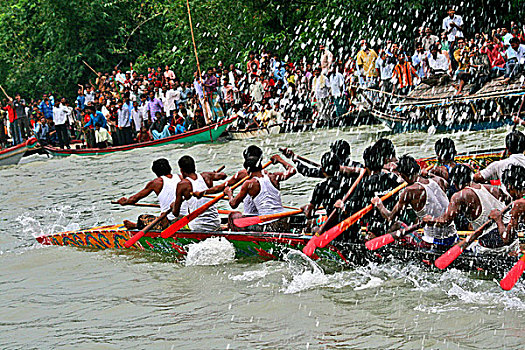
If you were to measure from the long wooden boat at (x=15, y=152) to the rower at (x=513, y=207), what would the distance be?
17.7 metres

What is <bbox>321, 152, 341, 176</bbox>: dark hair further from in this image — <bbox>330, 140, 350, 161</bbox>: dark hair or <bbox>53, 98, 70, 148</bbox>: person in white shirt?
<bbox>53, 98, 70, 148</bbox>: person in white shirt

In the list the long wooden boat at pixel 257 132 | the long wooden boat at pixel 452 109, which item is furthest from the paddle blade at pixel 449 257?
the long wooden boat at pixel 257 132

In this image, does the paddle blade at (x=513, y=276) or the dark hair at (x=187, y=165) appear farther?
the dark hair at (x=187, y=165)

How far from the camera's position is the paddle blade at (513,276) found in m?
6.07

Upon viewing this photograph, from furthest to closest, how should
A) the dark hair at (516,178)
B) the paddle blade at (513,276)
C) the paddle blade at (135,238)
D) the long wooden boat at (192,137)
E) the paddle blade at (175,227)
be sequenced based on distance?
the long wooden boat at (192,137) → the paddle blade at (135,238) → the paddle blade at (175,227) → the paddle blade at (513,276) → the dark hair at (516,178)

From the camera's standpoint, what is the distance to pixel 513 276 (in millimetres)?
6094

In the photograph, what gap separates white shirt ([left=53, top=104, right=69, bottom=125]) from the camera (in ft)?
72.2

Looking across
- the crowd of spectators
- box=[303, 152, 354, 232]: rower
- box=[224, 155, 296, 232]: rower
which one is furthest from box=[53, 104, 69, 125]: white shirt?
box=[303, 152, 354, 232]: rower

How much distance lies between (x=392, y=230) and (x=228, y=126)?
12828 millimetres

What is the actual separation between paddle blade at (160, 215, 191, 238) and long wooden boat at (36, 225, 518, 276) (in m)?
0.15

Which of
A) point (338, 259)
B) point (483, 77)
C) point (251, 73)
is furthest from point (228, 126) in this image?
point (338, 259)

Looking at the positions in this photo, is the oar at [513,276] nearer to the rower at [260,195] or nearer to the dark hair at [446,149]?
the dark hair at [446,149]

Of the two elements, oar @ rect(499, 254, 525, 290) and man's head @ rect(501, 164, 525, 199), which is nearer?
man's head @ rect(501, 164, 525, 199)

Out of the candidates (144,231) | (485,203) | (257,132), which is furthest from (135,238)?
(257,132)
